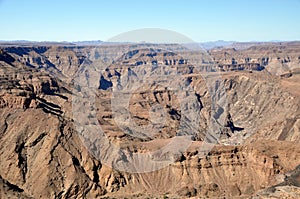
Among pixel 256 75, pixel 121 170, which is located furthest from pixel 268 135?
pixel 256 75

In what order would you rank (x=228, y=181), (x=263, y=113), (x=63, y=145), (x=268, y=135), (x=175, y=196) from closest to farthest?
(x=175, y=196), (x=228, y=181), (x=63, y=145), (x=268, y=135), (x=263, y=113)

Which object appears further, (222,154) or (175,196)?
(222,154)

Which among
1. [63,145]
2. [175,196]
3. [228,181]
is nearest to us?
[175,196]

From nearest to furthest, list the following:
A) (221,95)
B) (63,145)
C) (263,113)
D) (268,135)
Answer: (63,145) → (268,135) → (263,113) → (221,95)

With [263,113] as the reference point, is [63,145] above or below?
above

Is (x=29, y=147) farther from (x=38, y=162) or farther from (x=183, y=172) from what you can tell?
(x=183, y=172)

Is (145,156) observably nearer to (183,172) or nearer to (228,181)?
(183,172)

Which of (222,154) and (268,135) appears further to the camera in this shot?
(268,135)

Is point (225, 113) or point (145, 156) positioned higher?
point (145, 156)

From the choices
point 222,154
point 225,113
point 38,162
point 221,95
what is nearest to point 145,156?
point 222,154
